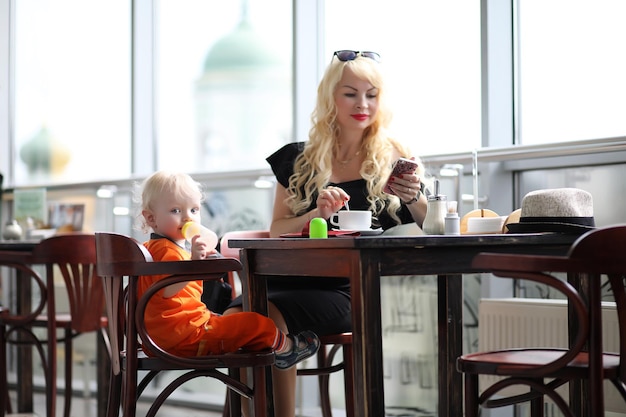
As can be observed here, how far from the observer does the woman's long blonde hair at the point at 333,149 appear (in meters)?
2.96

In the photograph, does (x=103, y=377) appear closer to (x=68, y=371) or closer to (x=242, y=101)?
(x=68, y=371)

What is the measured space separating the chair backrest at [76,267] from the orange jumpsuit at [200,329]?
120cm

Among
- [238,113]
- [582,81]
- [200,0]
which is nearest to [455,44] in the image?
[582,81]

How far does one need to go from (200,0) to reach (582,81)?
7.25 feet

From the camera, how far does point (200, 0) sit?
15.1 feet

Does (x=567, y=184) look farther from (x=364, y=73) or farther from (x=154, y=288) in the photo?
(x=154, y=288)

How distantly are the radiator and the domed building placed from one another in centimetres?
153

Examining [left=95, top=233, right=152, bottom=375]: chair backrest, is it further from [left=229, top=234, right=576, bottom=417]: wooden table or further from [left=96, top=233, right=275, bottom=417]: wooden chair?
[left=229, top=234, right=576, bottom=417]: wooden table

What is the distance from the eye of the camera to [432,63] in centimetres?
359

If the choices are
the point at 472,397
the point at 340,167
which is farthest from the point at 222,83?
the point at 472,397

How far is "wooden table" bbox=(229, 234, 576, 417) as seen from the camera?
1.92 m

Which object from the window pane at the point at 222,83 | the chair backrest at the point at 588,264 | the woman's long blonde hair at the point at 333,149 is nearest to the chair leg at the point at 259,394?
the chair backrest at the point at 588,264

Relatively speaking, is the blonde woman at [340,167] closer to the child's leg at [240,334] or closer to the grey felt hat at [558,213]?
the child's leg at [240,334]

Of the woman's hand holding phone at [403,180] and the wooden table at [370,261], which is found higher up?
the woman's hand holding phone at [403,180]
